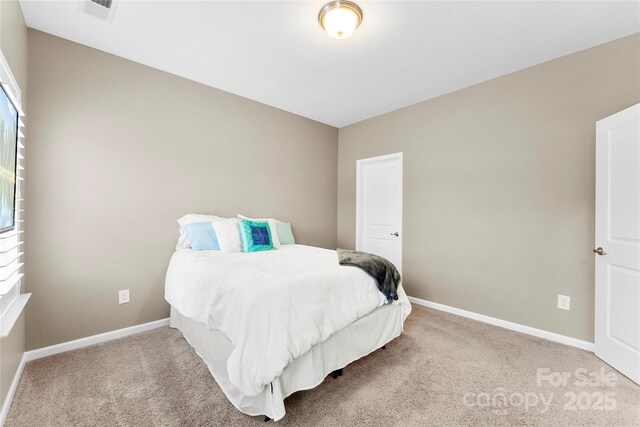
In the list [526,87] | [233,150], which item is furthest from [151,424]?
[526,87]

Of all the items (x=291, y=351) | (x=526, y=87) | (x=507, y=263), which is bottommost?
(x=291, y=351)

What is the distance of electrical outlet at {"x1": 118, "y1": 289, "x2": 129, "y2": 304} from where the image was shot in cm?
253

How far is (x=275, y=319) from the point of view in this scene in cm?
145

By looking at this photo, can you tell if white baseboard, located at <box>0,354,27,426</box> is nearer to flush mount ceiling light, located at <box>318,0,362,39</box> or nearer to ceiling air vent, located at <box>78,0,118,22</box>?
ceiling air vent, located at <box>78,0,118,22</box>

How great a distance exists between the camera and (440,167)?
3.34 meters

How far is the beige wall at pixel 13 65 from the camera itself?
60.9 inches

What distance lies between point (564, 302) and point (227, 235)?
3.18 metres

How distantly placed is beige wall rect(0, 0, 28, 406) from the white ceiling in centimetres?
21

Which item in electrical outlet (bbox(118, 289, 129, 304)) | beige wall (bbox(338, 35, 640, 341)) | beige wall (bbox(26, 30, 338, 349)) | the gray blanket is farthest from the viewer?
electrical outlet (bbox(118, 289, 129, 304))

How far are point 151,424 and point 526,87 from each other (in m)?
3.96

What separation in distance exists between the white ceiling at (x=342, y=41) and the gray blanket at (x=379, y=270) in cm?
179

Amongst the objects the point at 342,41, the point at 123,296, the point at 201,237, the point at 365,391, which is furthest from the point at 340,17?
the point at 123,296

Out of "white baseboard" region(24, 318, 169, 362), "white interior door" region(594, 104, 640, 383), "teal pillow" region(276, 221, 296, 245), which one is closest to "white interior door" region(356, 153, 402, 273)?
"teal pillow" region(276, 221, 296, 245)

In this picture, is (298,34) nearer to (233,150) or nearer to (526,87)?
(233,150)
